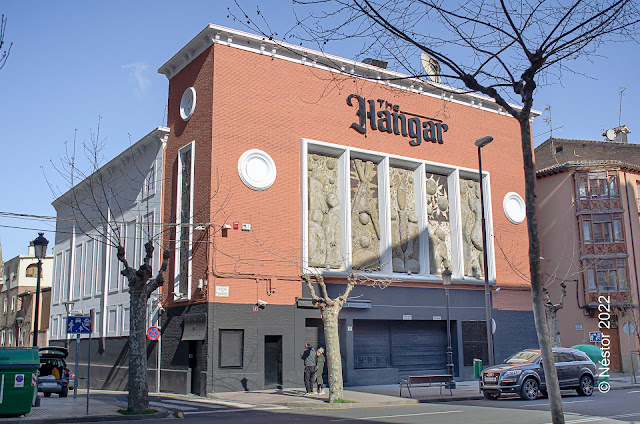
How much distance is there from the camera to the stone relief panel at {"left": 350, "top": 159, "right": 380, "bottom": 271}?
91.7ft

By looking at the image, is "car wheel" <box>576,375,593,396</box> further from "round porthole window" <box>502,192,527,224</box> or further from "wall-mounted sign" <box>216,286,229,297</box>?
"round porthole window" <box>502,192,527,224</box>

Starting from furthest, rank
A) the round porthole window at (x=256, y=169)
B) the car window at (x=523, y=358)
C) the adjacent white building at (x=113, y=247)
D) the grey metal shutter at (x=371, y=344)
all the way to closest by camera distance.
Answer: the adjacent white building at (x=113, y=247) → the grey metal shutter at (x=371, y=344) → the round porthole window at (x=256, y=169) → the car window at (x=523, y=358)

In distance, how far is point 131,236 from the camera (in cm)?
3072

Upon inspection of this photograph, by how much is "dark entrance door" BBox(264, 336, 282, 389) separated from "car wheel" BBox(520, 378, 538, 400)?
924 centimetres

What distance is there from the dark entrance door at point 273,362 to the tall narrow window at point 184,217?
3.77 metres

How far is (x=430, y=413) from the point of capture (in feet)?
52.5

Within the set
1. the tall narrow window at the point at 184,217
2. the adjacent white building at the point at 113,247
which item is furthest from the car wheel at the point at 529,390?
the adjacent white building at the point at 113,247

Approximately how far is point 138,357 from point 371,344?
44.5 ft

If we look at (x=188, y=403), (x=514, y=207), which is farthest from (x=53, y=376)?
(x=514, y=207)

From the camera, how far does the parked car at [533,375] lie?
20.3 m

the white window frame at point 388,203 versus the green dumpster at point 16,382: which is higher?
the white window frame at point 388,203

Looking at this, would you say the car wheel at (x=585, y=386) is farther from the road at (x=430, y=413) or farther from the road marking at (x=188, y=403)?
the road marking at (x=188, y=403)

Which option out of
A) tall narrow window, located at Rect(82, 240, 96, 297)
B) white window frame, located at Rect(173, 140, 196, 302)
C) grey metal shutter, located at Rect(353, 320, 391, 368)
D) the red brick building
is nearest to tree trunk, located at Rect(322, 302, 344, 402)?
the red brick building

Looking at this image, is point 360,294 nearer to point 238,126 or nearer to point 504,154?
point 238,126
